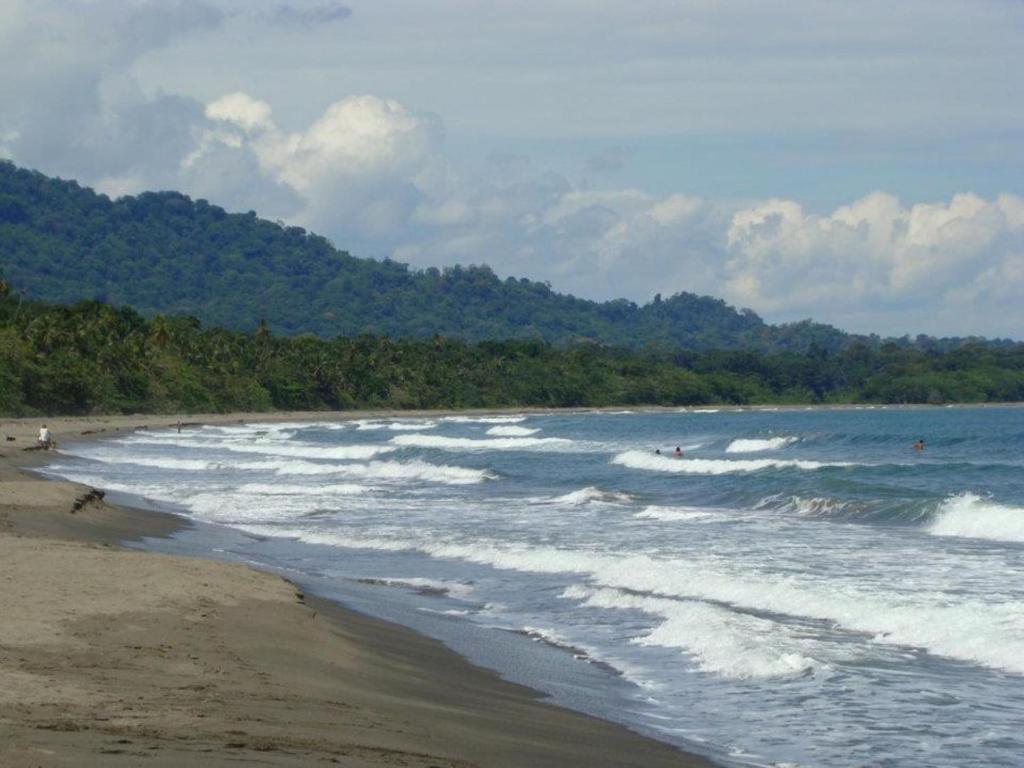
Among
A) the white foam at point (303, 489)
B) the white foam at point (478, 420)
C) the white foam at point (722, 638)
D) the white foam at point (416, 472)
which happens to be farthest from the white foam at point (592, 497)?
the white foam at point (478, 420)

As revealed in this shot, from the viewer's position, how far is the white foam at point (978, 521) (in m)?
24.3

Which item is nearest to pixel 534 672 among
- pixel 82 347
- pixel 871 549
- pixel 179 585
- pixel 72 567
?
pixel 179 585

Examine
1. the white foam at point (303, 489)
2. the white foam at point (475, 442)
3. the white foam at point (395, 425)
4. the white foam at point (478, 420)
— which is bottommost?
the white foam at point (303, 489)

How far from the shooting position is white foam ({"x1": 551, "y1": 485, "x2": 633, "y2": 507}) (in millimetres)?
31880

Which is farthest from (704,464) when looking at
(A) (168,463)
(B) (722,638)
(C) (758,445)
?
(B) (722,638)

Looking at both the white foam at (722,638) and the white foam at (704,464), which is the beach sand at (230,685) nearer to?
the white foam at (722,638)

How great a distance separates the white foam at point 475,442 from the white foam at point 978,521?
114 ft

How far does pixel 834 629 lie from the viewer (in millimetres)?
14430

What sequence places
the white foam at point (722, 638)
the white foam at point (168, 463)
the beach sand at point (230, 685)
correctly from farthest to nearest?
the white foam at point (168, 463) → the white foam at point (722, 638) → the beach sand at point (230, 685)


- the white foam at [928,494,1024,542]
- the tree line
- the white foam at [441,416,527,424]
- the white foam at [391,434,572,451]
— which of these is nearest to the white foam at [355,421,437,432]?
the white foam at [441,416,527,424]

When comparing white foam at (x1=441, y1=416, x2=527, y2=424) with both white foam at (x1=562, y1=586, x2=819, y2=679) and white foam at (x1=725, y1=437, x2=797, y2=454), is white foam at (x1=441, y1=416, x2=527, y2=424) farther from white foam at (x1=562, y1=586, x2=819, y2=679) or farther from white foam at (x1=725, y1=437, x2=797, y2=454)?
white foam at (x1=562, y1=586, x2=819, y2=679)

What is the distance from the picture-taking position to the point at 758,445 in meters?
59.7

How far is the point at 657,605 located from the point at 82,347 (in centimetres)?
7546

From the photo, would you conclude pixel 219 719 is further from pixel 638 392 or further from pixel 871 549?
pixel 638 392
